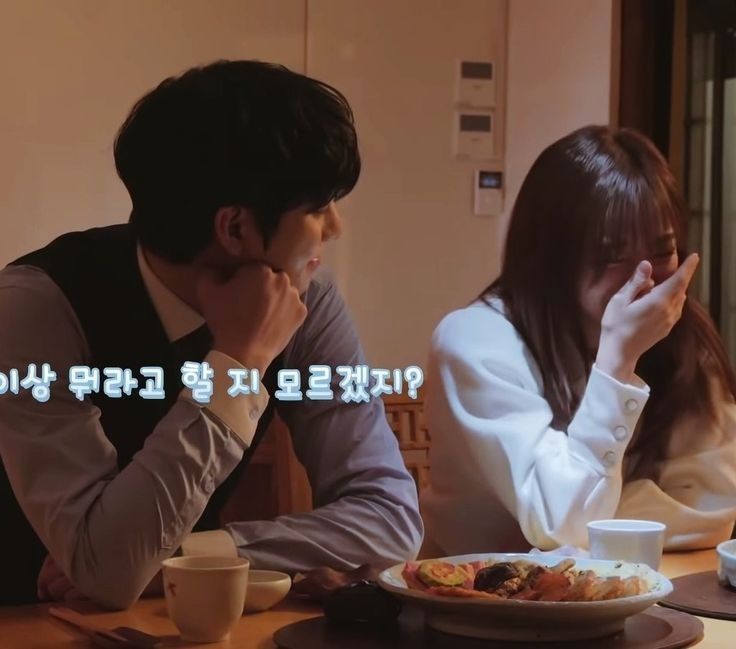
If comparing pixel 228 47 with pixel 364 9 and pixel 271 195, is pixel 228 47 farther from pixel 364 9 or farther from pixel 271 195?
pixel 271 195

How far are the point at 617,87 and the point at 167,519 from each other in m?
1.66

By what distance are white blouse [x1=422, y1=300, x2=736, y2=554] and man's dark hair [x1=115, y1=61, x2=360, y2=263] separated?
1.10 feet

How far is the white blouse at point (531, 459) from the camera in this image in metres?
1.29

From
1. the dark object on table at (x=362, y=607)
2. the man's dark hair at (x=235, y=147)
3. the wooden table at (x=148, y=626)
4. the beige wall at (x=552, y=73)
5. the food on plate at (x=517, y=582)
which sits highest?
the beige wall at (x=552, y=73)

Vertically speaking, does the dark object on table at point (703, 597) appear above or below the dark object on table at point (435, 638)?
below

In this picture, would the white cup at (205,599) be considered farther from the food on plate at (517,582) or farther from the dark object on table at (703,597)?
the dark object on table at (703,597)

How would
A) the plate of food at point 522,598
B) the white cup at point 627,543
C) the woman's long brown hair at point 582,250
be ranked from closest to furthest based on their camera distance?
the plate of food at point 522,598 → the white cup at point 627,543 → the woman's long brown hair at point 582,250

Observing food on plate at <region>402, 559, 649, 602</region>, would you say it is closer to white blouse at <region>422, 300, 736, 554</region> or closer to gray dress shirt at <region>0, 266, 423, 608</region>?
gray dress shirt at <region>0, 266, 423, 608</region>

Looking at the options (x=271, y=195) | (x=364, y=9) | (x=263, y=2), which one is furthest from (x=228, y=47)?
(x=271, y=195)

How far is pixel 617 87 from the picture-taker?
2365 millimetres

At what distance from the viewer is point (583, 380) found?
4.77 feet

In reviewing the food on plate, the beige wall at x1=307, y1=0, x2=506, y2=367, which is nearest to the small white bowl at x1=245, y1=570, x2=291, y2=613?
the food on plate

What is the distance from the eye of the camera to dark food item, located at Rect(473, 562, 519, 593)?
2.90ft

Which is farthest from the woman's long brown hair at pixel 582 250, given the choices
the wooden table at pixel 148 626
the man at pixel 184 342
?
the wooden table at pixel 148 626
